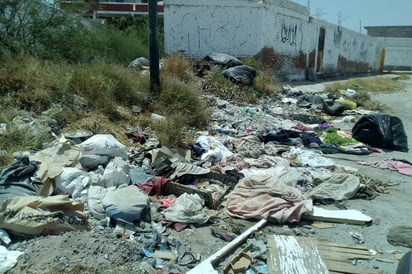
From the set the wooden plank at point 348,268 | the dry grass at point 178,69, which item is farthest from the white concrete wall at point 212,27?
the wooden plank at point 348,268

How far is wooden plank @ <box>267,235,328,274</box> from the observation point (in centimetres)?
264

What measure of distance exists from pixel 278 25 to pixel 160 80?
8.57 metres

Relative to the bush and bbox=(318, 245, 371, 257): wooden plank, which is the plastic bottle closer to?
bbox=(318, 245, 371, 257): wooden plank

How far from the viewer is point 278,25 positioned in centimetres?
1405

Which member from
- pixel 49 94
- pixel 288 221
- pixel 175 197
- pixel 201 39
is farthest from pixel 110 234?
pixel 201 39

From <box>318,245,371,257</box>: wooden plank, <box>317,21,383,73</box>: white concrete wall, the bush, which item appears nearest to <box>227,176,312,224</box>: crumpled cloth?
<box>318,245,371,257</box>: wooden plank

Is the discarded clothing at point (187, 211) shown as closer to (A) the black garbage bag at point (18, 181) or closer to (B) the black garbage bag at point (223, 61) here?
(A) the black garbage bag at point (18, 181)

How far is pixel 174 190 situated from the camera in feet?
12.4

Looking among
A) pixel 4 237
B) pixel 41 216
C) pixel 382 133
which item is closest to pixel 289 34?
pixel 382 133

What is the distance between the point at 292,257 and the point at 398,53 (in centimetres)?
3997

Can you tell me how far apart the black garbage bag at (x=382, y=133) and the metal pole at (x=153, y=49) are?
388 centimetres

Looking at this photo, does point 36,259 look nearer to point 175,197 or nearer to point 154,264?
point 154,264

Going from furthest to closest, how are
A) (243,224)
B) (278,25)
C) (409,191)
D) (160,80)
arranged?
(278,25), (160,80), (409,191), (243,224)

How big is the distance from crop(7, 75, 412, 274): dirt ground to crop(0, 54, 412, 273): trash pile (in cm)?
6
